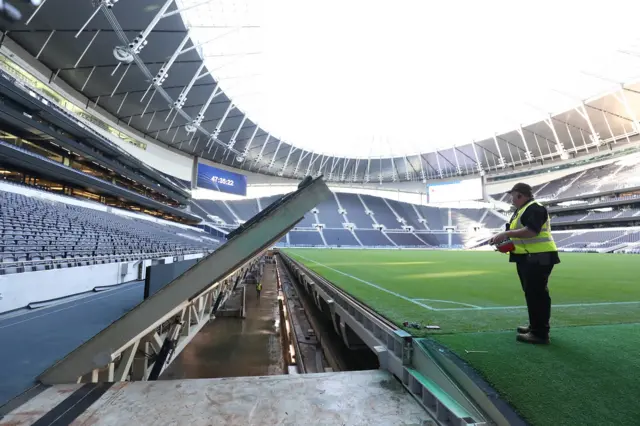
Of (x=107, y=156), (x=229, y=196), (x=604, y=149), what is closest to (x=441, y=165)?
(x=604, y=149)

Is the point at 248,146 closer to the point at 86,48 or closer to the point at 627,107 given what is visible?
the point at 86,48

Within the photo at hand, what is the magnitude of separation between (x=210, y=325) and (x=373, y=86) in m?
30.9

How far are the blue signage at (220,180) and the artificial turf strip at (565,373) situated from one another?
128 feet

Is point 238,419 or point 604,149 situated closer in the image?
point 238,419

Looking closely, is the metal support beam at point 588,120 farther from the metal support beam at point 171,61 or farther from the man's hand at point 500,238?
the man's hand at point 500,238

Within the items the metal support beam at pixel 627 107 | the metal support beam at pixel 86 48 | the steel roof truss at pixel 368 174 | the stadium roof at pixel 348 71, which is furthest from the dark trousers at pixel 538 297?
the steel roof truss at pixel 368 174

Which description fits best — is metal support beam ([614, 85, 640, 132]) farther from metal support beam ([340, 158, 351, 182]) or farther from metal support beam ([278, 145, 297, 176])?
metal support beam ([278, 145, 297, 176])

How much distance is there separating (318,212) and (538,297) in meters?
47.2

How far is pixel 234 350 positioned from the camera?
6.87 m

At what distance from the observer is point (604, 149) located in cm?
3422

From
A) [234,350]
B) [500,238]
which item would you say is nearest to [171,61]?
[234,350]

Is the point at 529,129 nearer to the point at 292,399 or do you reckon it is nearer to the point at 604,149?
the point at 604,149

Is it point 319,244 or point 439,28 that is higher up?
point 439,28

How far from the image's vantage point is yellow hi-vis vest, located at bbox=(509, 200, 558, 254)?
2.27m
